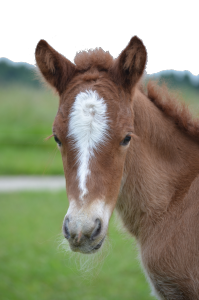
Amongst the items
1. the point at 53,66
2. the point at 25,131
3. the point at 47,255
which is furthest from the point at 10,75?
the point at 53,66

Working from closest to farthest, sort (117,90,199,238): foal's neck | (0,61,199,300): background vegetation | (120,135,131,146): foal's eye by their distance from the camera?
(120,135,131,146): foal's eye < (117,90,199,238): foal's neck < (0,61,199,300): background vegetation

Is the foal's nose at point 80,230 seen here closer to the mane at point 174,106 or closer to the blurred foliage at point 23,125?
the mane at point 174,106

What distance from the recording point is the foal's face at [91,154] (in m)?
2.01

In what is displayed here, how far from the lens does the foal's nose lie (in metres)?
1.95

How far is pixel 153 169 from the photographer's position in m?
2.58

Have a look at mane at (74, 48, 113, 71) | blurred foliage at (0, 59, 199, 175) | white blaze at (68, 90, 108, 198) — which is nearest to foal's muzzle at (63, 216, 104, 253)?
white blaze at (68, 90, 108, 198)

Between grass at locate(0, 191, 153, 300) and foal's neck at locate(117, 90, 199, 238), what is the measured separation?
554mm

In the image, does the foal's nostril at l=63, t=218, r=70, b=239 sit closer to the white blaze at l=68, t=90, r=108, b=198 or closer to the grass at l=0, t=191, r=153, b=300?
the white blaze at l=68, t=90, r=108, b=198

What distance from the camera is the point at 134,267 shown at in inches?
208

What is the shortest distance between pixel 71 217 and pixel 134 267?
3720mm

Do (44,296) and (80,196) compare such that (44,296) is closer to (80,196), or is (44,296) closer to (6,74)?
(80,196)

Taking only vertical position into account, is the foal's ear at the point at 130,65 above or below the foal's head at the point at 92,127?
above

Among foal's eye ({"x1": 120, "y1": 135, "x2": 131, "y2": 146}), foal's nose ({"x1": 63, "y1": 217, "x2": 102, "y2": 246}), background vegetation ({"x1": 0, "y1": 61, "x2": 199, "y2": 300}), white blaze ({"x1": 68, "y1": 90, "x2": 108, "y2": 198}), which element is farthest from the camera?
background vegetation ({"x1": 0, "y1": 61, "x2": 199, "y2": 300})

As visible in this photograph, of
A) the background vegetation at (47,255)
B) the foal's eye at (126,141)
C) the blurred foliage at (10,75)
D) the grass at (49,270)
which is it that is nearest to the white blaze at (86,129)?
the foal's eye at (126,141)
